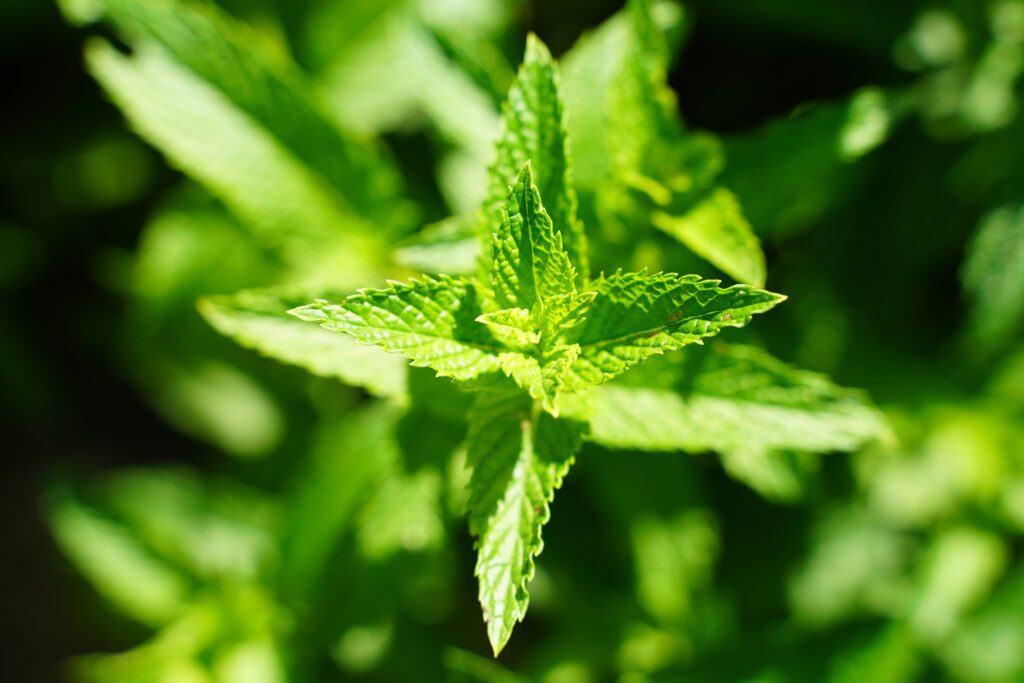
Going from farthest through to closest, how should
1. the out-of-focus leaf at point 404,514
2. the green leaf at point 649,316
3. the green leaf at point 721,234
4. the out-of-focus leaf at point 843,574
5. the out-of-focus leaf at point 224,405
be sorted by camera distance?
the out-of-focus leaf at point 224,405, the out-of-focus leaf at point 843,574, the out-of-focus leaf at point 404,514, the green leaf at point 721,234, the green leaf at point 649,316

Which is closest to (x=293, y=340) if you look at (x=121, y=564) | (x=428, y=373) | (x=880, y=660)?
(x=428, y=373)

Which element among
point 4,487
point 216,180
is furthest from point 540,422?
point 4,487

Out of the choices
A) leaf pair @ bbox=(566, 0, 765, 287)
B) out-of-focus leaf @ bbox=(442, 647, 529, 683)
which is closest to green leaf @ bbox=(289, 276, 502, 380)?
leaf pair @ bbox=(566, 0, 765, 287)

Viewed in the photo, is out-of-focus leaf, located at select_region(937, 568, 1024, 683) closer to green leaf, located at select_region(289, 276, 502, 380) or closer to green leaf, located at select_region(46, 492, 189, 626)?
green leaf, located at select_region(289, 276, 502, 380)

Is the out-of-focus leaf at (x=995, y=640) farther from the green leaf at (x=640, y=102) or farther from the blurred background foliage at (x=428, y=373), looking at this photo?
the green leaf at (x=640, y=102)

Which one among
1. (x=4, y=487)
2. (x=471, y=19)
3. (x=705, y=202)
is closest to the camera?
(x=705, y=202)

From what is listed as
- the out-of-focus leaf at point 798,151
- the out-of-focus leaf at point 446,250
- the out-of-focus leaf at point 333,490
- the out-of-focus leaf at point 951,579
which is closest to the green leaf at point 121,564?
the out-of-focus leaf at point 333,490

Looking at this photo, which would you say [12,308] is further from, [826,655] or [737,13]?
[826,655]
